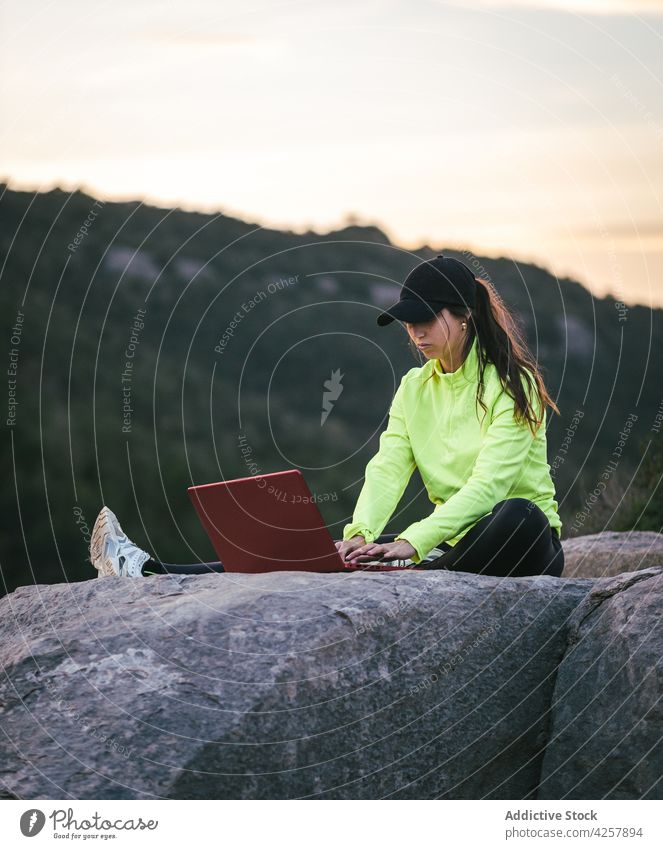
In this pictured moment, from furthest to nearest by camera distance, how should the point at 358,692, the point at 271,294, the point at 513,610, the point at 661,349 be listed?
the point at 271,294, the point at 661,349, the point at 513,610, the point at 358,692

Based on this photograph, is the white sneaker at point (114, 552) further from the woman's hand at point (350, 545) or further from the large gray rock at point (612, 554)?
the large gray rock at point (612, 554)

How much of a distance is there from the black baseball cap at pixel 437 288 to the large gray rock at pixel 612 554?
235 cm

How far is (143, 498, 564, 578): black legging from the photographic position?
14.8ft

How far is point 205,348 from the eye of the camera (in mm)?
18359

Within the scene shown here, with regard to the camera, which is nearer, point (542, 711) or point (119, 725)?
point (119, 725)

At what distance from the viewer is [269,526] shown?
4.29 meters

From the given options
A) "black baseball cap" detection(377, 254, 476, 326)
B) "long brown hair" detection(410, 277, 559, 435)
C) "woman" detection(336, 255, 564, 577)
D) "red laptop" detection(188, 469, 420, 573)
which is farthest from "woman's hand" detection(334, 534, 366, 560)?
"black baseball cap" detection(377, 254, 476, 326)

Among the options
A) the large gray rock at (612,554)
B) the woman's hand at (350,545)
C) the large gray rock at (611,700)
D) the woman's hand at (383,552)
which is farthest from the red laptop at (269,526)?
the large gray rock at (612,554)

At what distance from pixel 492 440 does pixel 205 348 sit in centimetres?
1405

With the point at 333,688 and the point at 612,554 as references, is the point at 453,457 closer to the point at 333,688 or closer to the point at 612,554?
the point at 333,688

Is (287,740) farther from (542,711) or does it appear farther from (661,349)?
(661,349)

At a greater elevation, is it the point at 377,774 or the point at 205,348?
the point at 205,348

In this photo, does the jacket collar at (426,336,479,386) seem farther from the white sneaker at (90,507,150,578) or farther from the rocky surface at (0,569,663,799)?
the white sneaker at (90,507,150,578)

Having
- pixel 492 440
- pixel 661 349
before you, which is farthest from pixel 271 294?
pixel 492 440
